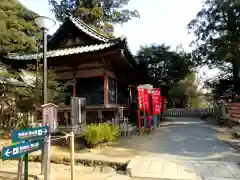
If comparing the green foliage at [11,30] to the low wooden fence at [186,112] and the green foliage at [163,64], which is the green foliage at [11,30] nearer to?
the green foliage at [163,64]

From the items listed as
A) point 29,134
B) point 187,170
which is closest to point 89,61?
point 187,170

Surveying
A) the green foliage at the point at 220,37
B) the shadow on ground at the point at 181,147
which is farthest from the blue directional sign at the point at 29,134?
the green foliage at the point at 220,37

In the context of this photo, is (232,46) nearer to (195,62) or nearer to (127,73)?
(195,62)

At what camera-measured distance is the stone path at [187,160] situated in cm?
563

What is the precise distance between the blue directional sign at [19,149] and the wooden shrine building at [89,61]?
7229mm

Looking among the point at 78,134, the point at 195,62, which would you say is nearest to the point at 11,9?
the point at 78,134

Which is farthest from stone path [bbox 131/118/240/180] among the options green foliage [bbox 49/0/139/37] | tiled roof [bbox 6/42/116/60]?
green foliage [bbox 49/0/139/37]

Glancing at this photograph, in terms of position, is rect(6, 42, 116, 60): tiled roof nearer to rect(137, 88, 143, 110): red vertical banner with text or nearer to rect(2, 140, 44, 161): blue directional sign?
rect(137, 88, 143, 110): red vertical banner with text

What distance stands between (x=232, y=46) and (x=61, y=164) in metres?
16.2

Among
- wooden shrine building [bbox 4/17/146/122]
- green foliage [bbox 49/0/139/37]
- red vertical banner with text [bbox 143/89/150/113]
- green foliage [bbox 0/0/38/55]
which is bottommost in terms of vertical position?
red vertical banner with text [bbox 143/89/150/113]

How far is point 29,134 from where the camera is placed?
419 cm

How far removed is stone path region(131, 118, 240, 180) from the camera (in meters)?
5.63

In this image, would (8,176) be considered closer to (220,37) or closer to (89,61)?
(89,61)

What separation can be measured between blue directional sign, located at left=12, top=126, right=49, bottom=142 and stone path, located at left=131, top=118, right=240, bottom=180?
2.52 m
